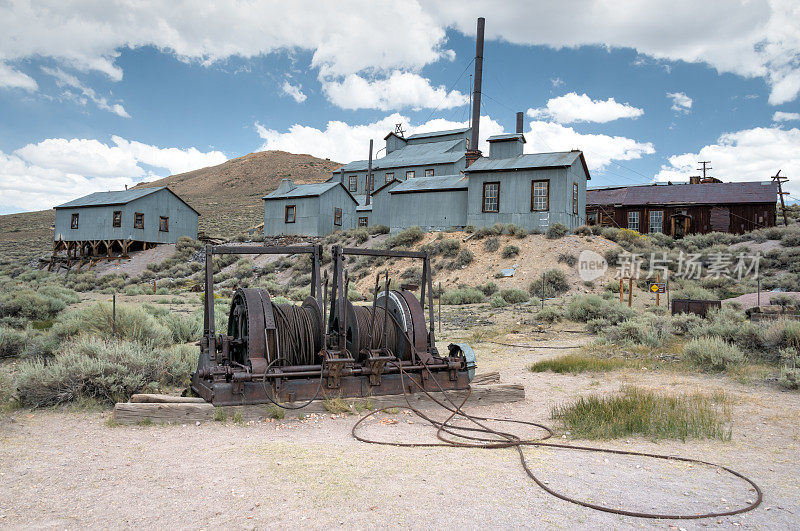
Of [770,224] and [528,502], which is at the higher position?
[770,224]

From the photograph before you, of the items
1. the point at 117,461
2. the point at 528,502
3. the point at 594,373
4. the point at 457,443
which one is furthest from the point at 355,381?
the point at 594,373

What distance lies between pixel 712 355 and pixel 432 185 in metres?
25.5

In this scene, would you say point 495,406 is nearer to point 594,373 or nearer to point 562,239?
point 594,373

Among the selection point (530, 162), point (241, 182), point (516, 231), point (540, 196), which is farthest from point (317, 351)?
point (241, 182)

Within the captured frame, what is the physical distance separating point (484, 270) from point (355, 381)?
19.8 m

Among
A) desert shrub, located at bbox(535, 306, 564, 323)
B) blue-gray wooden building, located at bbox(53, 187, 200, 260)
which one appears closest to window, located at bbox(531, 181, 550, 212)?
desert shrub, located at bbox(535, 306, 564, 323)

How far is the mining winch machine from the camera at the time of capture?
20.6 feet

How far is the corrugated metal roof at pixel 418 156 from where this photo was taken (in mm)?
44438

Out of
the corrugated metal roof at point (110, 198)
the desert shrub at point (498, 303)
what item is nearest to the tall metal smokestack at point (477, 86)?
the desert shrub at point (498, 303)

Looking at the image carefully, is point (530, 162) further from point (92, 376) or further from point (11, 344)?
point (92, 376)

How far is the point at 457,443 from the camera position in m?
5.34

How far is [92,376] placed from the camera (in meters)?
6.54

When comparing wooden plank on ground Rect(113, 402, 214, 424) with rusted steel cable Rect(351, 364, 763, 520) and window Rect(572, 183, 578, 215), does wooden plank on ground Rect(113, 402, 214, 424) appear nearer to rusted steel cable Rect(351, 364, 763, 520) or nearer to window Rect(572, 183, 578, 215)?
rusted steel cable Rect(351, 364, 763, 520)

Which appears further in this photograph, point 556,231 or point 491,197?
point 491,197
